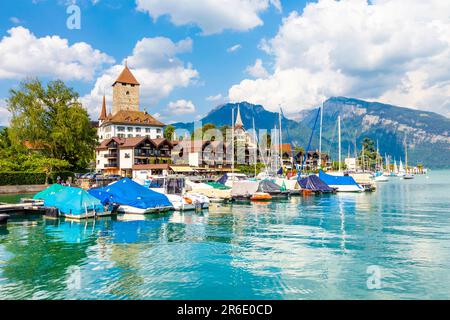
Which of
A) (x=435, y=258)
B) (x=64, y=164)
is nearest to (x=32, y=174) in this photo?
(x=64, y=164)

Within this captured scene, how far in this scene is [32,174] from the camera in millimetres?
65688

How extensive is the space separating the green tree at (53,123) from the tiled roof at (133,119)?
5267 centimetres

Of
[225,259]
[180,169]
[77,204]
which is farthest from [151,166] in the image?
[225,259]

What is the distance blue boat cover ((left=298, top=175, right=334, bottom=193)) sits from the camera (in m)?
65.2

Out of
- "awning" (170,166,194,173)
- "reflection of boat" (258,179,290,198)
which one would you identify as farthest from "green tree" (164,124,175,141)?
"reflection of boat" (258,179,290,198)

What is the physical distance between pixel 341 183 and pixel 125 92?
114758 millimetres

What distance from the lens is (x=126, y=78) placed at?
521 feet

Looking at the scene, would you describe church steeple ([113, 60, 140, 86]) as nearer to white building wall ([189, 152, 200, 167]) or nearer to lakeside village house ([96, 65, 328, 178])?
lakeside village house ([96, 65, 328, 178])

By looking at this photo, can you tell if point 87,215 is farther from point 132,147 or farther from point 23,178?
point 132,147

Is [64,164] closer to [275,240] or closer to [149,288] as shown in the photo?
[275,240]

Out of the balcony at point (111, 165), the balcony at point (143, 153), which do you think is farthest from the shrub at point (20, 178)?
the balcony at point (111, 165)
